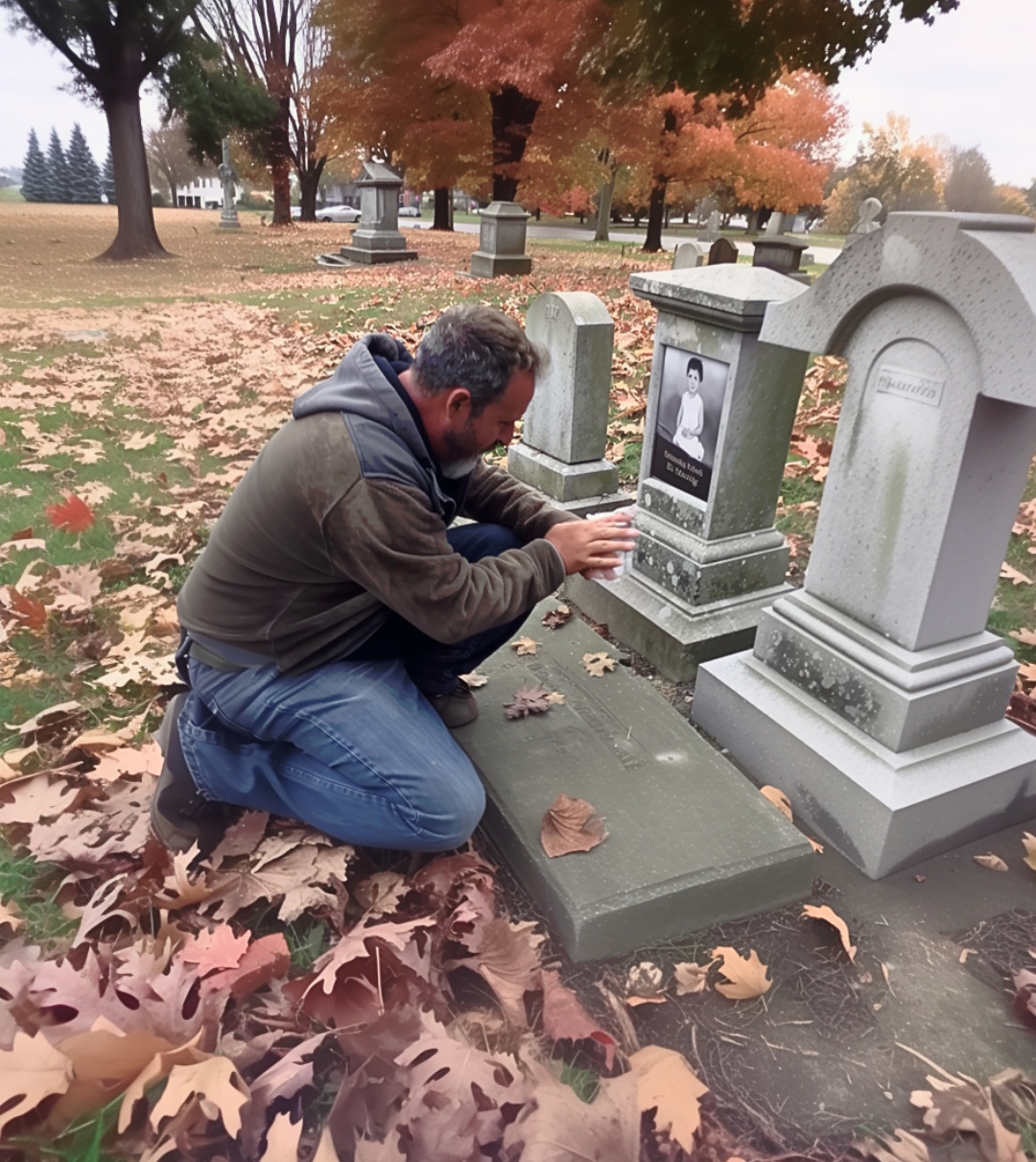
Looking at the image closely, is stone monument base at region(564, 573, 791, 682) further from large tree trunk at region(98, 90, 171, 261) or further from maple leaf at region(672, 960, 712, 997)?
large tree trunk at region(98, 90, 171, 261)

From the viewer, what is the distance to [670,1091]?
183 cm

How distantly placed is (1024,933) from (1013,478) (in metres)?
1.30

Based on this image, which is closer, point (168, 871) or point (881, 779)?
point (168, 871)

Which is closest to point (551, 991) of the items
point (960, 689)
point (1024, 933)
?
point (1024, 933)

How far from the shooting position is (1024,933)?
2354 mm

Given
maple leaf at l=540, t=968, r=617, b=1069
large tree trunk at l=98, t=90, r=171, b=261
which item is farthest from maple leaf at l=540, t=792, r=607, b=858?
large tree trunk at l=98, t=90, r=171, b=261

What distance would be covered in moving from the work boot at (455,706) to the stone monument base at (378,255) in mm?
17127

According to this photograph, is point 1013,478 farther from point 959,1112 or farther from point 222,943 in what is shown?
point 222,943

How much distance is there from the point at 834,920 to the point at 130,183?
2350 cm

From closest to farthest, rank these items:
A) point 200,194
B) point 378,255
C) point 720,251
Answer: point 720,251, point 378,255, point 200,194

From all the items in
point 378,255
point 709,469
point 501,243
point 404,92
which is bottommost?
point 709,469

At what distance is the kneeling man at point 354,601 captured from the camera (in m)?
2.04

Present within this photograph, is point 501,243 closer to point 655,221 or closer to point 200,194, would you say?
point 655,221

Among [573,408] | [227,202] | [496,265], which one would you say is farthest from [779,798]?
[227,202]
